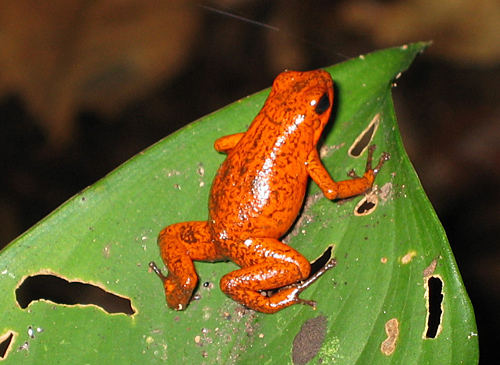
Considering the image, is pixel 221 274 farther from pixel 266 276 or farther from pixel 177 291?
pixel 177 291

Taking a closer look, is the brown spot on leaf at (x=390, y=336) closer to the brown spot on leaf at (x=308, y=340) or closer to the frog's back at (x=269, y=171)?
the brown spot on leaf at (x=308, y=340)

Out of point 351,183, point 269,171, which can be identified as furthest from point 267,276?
point 351,183

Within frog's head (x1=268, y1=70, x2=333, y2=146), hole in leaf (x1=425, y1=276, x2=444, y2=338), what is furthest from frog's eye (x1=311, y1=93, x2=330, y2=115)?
hole in leaf (x1=425, y1=276, x2=444, y2=338)

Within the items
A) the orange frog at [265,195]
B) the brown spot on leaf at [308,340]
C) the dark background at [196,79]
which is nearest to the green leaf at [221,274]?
the brown spot on leaf at [308,340]

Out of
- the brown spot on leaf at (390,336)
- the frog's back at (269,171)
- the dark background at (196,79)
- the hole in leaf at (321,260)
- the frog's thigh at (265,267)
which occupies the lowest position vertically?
the brown spot on leaf at (390,336)

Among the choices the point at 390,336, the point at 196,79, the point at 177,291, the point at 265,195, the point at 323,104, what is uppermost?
the point at 196,79

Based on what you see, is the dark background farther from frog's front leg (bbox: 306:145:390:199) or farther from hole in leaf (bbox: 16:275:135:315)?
frog's front leg (bbox: 306:145:390:199)

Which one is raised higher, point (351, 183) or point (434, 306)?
point (351, 183)
